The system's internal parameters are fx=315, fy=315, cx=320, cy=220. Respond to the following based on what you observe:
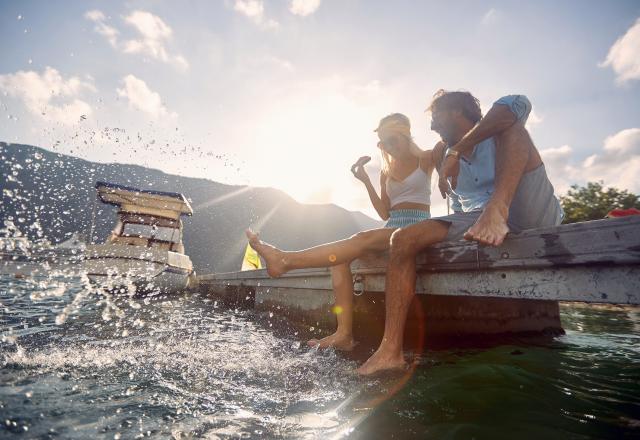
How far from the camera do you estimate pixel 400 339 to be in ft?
7.04

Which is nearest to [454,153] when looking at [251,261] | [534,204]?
[534,204]

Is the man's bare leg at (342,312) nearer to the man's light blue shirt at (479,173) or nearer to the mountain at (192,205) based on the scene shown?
the man's light blue shirt at (479,173)

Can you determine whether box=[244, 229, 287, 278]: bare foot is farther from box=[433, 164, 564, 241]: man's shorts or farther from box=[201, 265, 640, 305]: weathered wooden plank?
box=[433, 164, 564, 241]: man's shorts

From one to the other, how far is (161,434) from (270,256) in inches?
78.0

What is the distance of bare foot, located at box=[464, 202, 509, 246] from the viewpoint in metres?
1.82

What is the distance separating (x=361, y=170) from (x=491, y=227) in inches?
86.3

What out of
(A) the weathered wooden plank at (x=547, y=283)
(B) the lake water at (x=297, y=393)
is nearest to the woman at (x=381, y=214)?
(A) the weathered wooden plank at (x=547, y=283)

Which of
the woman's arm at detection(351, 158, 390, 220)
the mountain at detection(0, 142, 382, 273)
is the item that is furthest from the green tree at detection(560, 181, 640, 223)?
the mountain at detection(0, 142, 382, 273)

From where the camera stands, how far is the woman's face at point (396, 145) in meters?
3.34

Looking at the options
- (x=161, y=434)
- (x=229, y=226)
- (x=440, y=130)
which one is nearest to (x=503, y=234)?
(x=440, y=130)

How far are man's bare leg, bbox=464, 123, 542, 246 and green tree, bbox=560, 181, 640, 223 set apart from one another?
1146cm

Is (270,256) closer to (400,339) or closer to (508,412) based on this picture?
(400,339)

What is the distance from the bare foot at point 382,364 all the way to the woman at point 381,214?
82 cm

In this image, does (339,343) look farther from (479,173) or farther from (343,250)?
(479,173)
